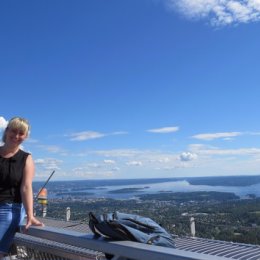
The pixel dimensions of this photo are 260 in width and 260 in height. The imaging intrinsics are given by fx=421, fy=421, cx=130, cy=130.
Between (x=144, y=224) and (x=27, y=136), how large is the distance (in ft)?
4.16

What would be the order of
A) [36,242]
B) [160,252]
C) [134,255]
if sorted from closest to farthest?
[160,252], [134,255], [36,242]

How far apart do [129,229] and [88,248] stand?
34cm

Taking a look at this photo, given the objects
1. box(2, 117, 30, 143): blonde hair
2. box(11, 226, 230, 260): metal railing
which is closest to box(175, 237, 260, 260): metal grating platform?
box(11, 226, 230, 260): metal railing

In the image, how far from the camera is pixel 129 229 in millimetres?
2404

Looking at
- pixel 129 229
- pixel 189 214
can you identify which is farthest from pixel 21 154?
pixel 189 214

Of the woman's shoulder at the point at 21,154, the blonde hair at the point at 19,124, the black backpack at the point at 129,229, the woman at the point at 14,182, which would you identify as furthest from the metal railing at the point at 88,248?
the blonde hair at the point at 19,124

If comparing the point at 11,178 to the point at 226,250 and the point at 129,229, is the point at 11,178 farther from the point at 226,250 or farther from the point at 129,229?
the point at 226,250

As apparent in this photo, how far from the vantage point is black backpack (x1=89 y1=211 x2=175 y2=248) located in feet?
7.91

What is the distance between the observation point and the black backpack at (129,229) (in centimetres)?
241

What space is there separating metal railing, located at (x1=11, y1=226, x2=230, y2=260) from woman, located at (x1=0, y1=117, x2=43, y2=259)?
22 centimetres

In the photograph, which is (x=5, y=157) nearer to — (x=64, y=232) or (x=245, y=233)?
(x=64, y=232)

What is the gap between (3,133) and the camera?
332cm

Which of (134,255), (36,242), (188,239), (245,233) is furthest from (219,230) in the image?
(134,255)

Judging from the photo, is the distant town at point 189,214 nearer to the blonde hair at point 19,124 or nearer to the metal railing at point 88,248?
the metal railing at point 88,248
